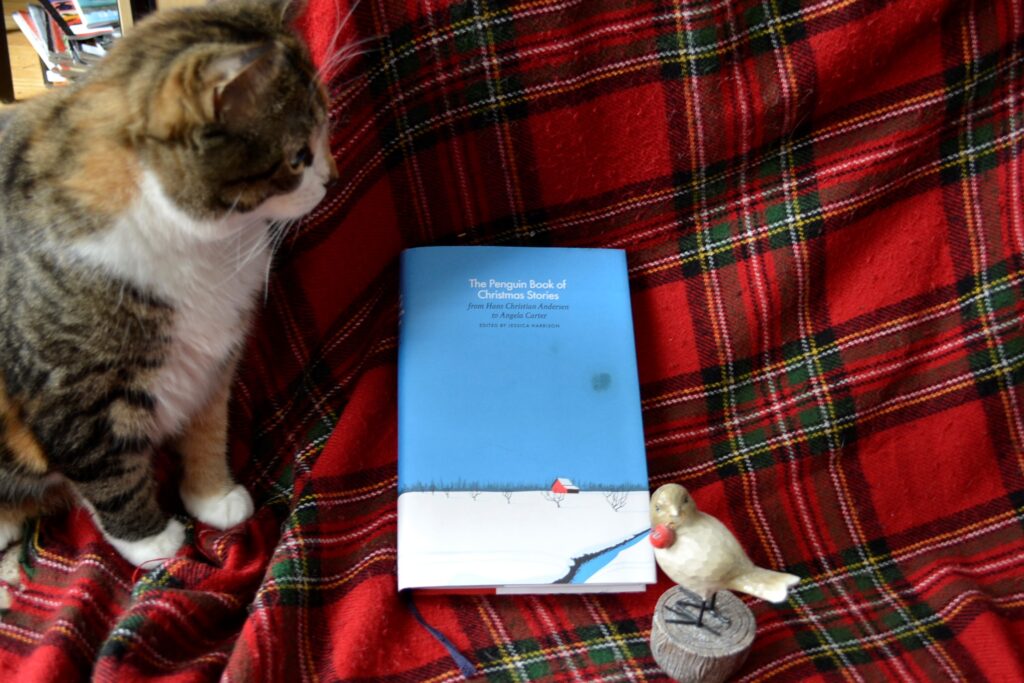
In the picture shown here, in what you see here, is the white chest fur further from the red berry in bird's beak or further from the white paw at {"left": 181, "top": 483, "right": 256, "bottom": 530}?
the red berry in bird's beak

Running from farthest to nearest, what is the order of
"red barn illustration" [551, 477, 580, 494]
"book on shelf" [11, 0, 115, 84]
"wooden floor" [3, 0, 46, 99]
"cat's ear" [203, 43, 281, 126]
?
"wooden floor" [3, 0, 46, 99], "book on shelf" [11, 0, 115, 84], "red barn illustration" [551, 477, 580, 494], "cat's ear" [203, 43, 281, 126]

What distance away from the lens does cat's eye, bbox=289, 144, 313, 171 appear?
78cm

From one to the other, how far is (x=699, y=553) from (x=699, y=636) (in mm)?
123

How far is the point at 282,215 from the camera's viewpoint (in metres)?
0.82

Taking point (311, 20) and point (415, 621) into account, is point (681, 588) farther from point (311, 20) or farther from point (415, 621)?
point (311, 20)

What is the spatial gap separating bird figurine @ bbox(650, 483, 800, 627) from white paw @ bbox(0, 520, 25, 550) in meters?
0.73

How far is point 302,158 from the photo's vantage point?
0.79m

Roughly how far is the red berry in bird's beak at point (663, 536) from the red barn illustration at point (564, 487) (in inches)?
8.4

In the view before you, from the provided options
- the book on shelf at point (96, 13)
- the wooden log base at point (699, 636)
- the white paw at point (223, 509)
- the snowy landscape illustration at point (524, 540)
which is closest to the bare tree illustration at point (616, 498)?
the snowy landscape illustration at point (524, 540)

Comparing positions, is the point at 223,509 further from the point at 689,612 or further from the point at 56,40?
the point at 56,40

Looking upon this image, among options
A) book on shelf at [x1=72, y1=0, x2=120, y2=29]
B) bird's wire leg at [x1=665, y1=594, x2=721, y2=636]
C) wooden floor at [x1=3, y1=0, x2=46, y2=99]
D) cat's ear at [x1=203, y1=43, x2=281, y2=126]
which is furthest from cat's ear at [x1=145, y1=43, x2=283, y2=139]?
wooden floor at [x1=3, y1=0, x2=46, y2=99]

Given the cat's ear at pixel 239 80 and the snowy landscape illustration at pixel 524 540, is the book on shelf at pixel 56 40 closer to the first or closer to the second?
the cat's ear at pixel 239 80

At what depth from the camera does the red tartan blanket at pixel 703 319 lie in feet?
3.05

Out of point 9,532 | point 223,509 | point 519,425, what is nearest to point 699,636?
point 519,425
